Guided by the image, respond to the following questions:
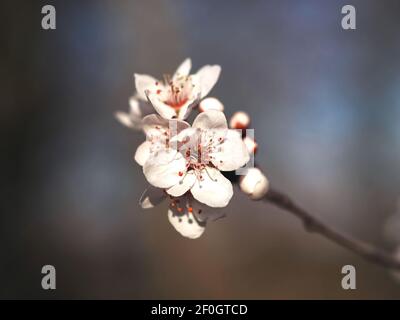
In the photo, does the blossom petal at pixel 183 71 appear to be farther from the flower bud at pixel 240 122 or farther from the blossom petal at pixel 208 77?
the flower bud at pixel 240 122

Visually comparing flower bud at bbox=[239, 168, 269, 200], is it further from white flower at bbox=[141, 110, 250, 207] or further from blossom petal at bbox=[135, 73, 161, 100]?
blossom petal at bbox=[135, 73, 161, 100]

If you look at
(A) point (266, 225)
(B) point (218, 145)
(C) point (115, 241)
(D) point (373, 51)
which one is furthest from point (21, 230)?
(D) point (373, 51)

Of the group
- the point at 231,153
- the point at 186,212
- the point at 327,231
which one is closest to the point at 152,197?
the point at 186,212

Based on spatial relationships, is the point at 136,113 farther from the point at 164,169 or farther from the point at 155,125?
the point at 164,169

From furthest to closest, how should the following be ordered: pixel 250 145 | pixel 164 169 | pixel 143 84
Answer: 1. pixel 143 84
2. pixel 250 145
3. pixel 164 169
